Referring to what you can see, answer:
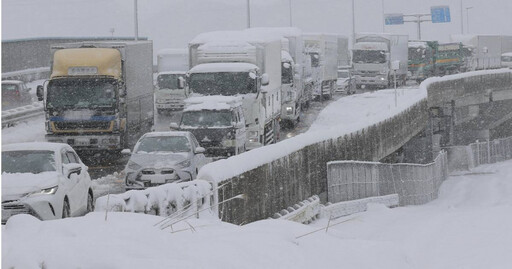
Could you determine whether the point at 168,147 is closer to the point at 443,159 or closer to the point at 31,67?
the point at 443,159

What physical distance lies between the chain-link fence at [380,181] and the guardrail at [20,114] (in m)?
16.6

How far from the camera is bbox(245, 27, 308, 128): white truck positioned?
138 ft

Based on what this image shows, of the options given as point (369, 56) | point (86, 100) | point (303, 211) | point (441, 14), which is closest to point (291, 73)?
point (86, 100)

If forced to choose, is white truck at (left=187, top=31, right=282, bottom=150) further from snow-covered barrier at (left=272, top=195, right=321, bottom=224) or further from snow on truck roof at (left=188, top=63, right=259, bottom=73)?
snow-covered barrier at (left=272, top=195, right=321, bottom=224)

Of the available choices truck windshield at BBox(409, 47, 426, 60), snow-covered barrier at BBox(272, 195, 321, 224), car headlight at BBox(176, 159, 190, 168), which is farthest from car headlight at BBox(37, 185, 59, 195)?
truck windshield at BBox(409, 47, 426, 60)

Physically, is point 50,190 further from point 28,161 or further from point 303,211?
point 303,211

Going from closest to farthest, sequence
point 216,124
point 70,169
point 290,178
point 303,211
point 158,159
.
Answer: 1. point 70,169
2. point 290,178
3. point 303,211
4. point 158,159
5. point 216,124

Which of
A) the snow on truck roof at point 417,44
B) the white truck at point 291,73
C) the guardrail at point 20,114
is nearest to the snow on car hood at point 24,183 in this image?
the white truck at point 291,73

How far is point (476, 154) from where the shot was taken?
58.3 meters

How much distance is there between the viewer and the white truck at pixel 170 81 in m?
46.8

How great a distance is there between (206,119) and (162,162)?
19.8 ft

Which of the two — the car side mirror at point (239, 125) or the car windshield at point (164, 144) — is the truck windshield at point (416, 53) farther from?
the car windshield at point (164, 144)

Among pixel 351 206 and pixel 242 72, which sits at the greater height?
pixel 242 72

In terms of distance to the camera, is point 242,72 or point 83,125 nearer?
point 83,125
